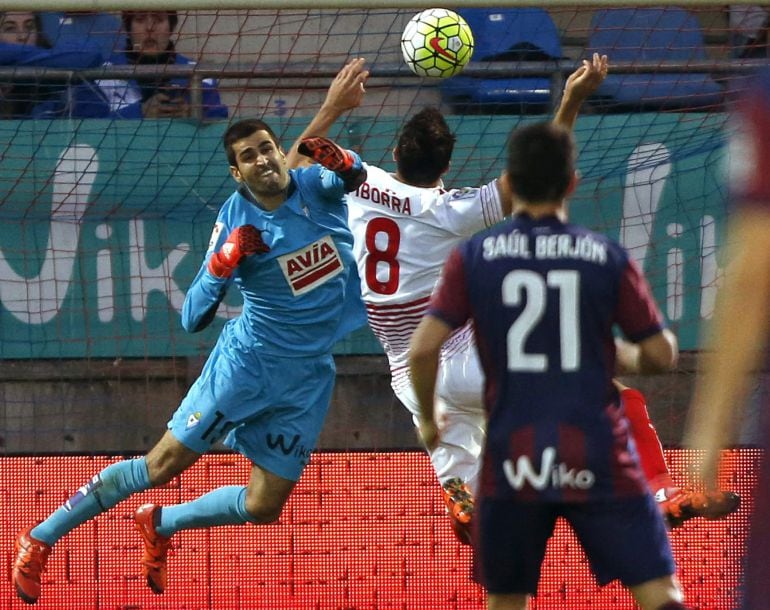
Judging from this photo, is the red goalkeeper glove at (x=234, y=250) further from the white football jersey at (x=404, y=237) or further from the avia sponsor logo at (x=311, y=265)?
the white football jersey at (x=404, y=237)

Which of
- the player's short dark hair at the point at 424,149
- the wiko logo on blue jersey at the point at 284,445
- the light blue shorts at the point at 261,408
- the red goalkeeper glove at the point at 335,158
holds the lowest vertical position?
the wiko logo on blue jersey at the point at 284,445

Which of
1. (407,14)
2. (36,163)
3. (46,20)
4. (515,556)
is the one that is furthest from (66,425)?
(515,556)

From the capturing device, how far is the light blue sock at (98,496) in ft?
19.1

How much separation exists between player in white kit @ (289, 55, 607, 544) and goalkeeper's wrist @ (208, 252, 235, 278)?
0.71 metres

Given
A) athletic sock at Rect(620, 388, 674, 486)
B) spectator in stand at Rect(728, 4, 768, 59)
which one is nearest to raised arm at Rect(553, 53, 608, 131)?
athletic sock at Rect(620, 388, 674, 486)

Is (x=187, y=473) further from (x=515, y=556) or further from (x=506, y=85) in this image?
(x=515, y=556)

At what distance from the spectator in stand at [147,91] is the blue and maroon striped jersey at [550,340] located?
448cm

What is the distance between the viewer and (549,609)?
19.6ft

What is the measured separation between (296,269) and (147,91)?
9.52ft

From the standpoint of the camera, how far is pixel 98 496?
19.3ft

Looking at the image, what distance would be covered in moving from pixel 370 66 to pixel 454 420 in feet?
9.78

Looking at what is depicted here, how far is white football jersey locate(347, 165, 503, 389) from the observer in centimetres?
567

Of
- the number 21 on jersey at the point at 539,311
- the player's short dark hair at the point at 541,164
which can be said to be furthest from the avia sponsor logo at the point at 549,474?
the player's short dark hair at the point at 541,164

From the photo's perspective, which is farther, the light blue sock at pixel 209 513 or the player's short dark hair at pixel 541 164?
the light blue sock at pixel 209 513
